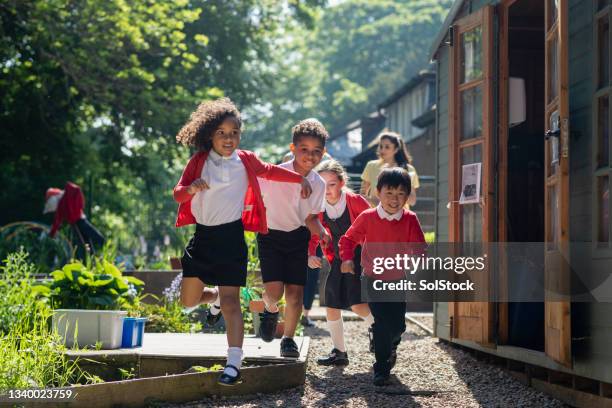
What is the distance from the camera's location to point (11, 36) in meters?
16.1

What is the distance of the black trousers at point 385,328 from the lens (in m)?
6.39

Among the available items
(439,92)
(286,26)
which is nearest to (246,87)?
(286,26)

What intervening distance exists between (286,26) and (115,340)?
22912 mm

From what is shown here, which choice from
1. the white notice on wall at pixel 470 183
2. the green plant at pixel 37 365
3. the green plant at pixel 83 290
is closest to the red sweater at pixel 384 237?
the white notice on wall at pixel 470 183

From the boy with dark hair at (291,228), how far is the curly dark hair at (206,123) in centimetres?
67

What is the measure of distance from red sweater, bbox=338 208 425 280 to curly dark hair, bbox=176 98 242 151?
124 centimetres

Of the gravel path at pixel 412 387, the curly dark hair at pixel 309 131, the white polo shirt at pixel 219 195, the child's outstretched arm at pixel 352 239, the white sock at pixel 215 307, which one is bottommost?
the gravel path at pixel 412 387

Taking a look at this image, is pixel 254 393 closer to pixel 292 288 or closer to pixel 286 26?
pixel 292 288

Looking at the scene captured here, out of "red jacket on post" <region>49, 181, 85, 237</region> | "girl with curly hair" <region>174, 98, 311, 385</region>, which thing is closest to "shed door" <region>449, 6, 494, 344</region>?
"girl with curly hair" <region>174, 98, 311, 385</region>

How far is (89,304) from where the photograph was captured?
22.5 ft

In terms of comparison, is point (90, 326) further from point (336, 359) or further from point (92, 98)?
point (92, 98)

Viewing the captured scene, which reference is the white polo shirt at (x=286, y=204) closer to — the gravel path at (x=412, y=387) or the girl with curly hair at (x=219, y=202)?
the girl with curly hair at (x=219, y=202)

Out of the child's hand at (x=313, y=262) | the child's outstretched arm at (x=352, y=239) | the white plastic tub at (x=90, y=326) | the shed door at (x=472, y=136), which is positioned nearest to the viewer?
the white plastic tub at (x=90, y=326)

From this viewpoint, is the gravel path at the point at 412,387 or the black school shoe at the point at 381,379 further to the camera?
the black school shoe at the point at 381,379
